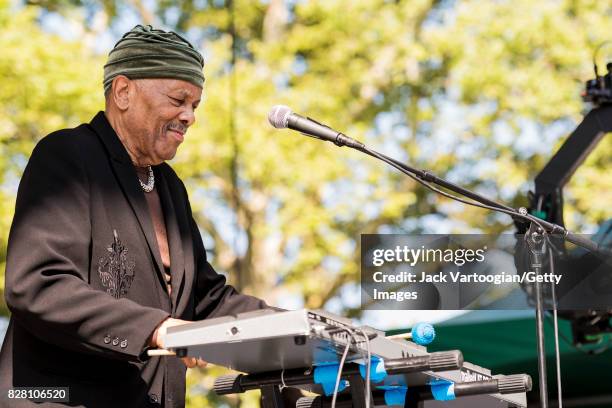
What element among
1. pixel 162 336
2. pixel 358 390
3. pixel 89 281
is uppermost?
pixel 89 281

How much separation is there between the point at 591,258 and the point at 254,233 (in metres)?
8.63

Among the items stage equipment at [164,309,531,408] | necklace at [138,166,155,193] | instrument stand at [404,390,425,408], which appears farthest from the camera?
necklace at [138,166,155,193]

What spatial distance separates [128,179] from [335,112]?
379 inches

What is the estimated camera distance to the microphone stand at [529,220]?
292 centimetres

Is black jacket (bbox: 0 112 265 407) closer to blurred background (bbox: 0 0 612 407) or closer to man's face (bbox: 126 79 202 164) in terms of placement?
man's face (bbox: 126 79 202 164)

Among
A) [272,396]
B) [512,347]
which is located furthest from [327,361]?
[512,347]

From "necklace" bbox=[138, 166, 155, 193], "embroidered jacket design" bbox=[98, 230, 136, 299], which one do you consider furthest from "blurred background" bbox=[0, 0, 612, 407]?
"embroidered jacket design" bbox=[98, 230, 136, 299]

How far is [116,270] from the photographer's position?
277 cm

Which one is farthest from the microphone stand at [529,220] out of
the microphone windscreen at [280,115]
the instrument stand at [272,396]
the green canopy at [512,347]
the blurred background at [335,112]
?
the blurred background at [335,112]

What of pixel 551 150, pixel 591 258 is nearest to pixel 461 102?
pixel 551 150

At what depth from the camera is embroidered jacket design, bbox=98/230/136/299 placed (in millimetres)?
2748

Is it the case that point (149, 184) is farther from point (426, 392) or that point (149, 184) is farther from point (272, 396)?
point (426, 392)

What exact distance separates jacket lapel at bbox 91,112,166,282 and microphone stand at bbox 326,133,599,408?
1.80ft

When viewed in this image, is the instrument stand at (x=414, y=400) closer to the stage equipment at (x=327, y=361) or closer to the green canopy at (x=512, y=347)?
the stage equipment at (x=327, y=361)
